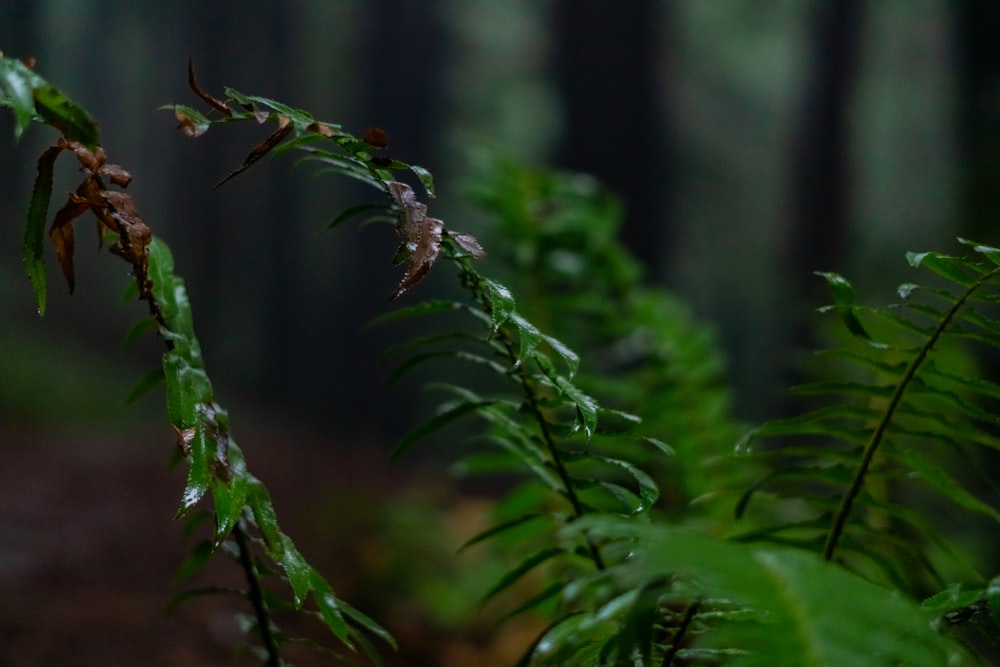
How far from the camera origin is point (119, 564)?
10.8 feet

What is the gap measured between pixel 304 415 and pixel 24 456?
16.4 feet

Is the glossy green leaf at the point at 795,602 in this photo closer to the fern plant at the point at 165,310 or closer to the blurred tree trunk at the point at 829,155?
the fern plant at the point at 165,310

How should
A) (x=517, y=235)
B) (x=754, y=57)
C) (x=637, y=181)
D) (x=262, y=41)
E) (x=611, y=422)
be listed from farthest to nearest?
(x=262, y=41), (x=754, y=57), (x=637, y=181), (x=611, y=422), (x=517, y=235)

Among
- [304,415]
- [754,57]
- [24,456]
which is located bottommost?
[304,415]

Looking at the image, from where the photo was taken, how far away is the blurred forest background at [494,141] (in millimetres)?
6699

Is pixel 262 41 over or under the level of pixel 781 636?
under

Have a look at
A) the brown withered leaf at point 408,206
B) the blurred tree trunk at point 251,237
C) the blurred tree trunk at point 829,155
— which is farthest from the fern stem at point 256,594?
the blurred tree trunk at point 251,237

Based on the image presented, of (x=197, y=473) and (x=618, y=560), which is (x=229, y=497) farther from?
(x=618, y=560)

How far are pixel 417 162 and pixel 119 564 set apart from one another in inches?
257

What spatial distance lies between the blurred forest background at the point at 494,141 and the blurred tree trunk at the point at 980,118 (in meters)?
2.79

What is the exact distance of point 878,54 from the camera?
25.1 ft

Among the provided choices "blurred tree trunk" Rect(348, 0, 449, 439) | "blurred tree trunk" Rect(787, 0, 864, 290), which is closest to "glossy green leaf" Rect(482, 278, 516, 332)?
"blurred tree trunk" Rect(787, 0, 864, 290)

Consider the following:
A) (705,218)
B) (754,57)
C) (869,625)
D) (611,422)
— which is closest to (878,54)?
(754,57)

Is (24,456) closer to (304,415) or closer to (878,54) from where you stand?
(304,415)
